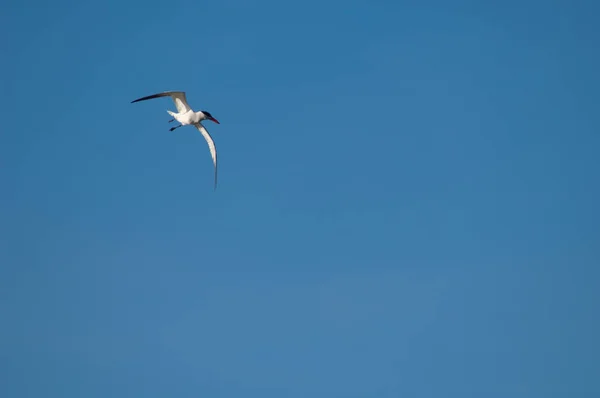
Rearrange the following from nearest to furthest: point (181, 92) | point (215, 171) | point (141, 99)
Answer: point (141, 99)
point (181, 92)
point (215, 171)

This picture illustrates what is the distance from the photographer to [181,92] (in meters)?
42.7

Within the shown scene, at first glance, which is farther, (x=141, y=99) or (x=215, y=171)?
(x=215, y=171)

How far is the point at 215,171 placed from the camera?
4550 cm

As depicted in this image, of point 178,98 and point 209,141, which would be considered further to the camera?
point 209,141

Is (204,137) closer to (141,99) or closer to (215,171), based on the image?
(215,171)

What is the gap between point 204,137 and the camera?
154ft

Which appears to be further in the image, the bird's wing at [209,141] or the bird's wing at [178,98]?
the bird's wing at [209,141]

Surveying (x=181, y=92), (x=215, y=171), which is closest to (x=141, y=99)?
(x=181, y=92)

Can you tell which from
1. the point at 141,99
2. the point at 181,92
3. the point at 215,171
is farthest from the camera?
the point at 215,171

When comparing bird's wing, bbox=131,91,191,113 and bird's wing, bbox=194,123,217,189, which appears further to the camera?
bird's wing, bbox=194,123,217,189

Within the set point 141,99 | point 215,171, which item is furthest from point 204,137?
point 141,99

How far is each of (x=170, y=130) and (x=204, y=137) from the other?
3013mm

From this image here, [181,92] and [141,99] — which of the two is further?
[181,92]

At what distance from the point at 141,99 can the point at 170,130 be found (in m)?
4.56
